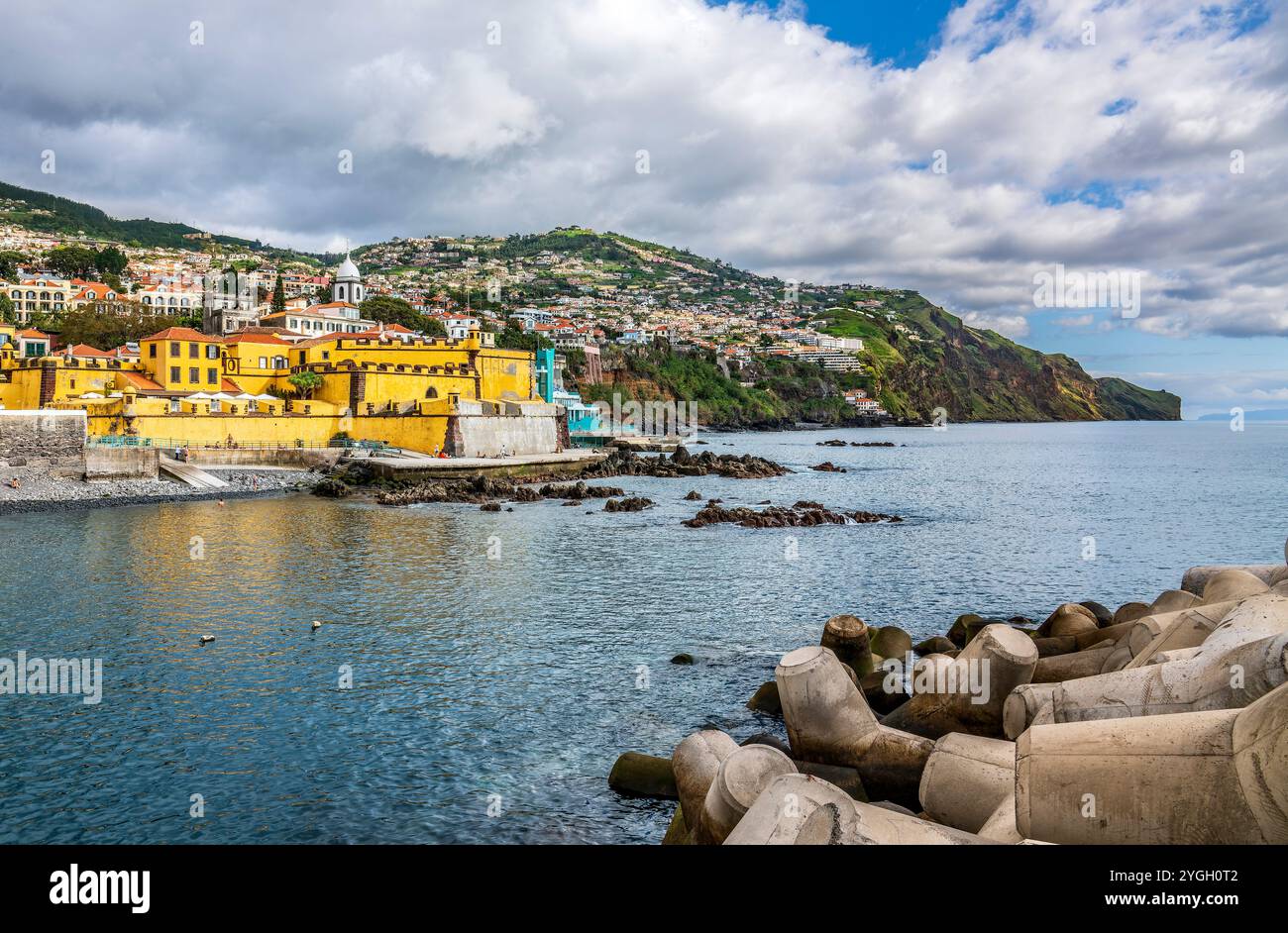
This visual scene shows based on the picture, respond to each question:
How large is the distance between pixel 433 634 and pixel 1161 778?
40.2ft

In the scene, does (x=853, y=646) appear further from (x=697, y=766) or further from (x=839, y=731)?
(x=697, y=766)

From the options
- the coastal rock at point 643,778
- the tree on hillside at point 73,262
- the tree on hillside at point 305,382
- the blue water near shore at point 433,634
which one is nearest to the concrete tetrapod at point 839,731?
the coastal rock at point 643,778

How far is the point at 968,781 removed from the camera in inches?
234

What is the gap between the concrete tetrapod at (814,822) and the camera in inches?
160

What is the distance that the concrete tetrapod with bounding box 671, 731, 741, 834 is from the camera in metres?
6.18

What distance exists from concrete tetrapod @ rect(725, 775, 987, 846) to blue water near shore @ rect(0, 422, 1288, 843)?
142 inches

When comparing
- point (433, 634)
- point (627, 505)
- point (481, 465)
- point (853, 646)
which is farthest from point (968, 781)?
point (481, 465)

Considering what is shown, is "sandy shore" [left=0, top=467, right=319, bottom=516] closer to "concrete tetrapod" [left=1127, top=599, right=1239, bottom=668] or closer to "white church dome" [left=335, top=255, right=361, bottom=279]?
"concrete tetrapod" [left=1127, top=599, right=1239, bottom=668]

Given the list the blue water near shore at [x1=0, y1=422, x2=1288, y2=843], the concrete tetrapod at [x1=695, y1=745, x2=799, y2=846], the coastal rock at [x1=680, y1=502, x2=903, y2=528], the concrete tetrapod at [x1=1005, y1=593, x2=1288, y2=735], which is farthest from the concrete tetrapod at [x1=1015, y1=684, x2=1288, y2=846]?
the coastal rock at [x1=680, y1=502, x2=903, y2=528]

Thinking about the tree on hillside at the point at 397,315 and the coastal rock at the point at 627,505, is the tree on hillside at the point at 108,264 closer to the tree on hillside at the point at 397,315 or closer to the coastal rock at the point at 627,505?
the tree on hillside at the point at 397,315

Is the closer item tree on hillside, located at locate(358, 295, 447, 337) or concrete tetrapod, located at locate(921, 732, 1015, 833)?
concrete tetrapod, located at locate(921, 732, 1015, 833)

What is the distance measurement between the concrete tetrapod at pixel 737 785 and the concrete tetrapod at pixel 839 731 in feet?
6.31

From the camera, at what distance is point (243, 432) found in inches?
1667
